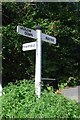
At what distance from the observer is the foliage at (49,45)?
12.8 m

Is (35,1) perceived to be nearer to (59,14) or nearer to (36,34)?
(59,14)

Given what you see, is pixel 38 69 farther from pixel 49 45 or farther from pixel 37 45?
pixel 49 45

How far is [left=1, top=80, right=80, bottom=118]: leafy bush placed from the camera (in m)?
6.27

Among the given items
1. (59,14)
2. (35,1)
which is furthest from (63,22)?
(35,1)

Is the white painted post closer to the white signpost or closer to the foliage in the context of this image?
the white signpost

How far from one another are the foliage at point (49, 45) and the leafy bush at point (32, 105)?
559 centimetres

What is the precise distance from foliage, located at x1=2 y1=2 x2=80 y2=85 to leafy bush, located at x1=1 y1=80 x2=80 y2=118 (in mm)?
5587

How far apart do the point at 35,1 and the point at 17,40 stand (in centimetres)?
203

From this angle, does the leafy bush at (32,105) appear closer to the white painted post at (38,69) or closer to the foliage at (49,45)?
the white painted post at (38,69)

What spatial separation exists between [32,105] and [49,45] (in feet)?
21.8

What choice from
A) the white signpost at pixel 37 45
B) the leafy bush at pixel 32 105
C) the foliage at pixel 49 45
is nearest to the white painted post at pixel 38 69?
the white signpost at pixel 37 45

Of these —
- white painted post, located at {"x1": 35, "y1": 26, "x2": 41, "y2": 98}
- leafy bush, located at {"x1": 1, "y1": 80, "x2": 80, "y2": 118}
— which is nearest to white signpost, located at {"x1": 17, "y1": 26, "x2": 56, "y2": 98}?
white painted post, located at {"x1": 35, "y1": 26, "x2": 41, "y2": 98}

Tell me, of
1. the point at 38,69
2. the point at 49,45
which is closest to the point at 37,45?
the point at 38,69

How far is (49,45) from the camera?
42.6 feet
